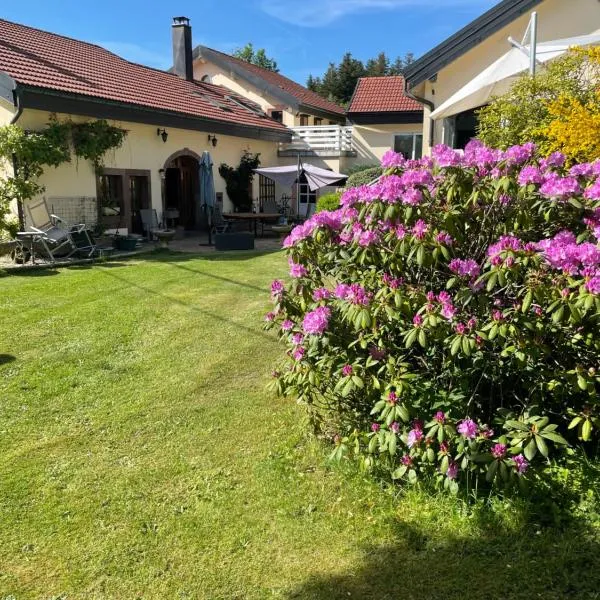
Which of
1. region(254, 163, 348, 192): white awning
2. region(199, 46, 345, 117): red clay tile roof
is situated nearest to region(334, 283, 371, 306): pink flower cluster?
region(254, 163, 348, 192): white awning

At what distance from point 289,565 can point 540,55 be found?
7.44 meters

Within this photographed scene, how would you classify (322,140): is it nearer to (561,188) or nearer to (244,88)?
(244,88)

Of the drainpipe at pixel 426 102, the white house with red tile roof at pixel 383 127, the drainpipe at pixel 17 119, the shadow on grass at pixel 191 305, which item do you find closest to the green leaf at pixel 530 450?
the shadow on grass at pixel 191 305

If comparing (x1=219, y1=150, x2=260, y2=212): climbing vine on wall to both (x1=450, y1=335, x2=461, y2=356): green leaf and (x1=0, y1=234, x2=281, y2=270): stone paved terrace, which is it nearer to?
(x1=0, y1=234, x2=281, y2=270): stone paved terrace

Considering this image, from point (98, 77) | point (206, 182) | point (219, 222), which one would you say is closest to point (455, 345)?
point (206, 182)

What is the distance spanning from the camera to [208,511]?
3166 millimetres

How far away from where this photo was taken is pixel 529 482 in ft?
9.39

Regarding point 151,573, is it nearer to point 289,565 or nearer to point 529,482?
point 289,565

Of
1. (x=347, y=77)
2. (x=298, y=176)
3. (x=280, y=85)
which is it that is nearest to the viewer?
(x=298, y=176)

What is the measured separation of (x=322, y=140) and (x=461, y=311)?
2129cm

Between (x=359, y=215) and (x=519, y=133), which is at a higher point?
(x=519, y=133)

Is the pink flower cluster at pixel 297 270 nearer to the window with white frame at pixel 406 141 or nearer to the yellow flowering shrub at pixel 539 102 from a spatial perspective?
the yellow flowering shrub at pixel 539 102

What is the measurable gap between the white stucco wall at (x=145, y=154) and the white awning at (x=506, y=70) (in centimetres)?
904

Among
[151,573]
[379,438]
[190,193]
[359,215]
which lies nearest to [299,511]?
[379,438]
